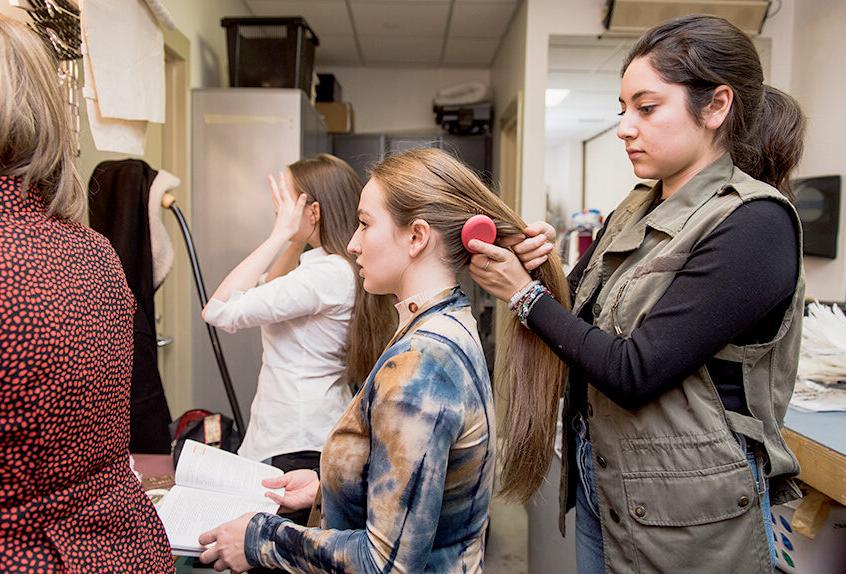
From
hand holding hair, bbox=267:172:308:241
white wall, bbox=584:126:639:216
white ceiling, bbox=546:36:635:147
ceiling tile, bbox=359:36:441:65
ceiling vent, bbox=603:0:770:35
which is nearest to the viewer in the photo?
hand holding hair, bbox=267:172:308:241

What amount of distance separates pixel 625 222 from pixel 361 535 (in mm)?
820

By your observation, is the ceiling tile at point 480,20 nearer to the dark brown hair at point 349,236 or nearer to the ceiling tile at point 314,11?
the ceiling tile at point 314,11

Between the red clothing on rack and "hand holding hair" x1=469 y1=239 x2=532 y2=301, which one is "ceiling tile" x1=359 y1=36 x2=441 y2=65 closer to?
"hand holding hair" x1=469 y1=239 x2=532 y2=301

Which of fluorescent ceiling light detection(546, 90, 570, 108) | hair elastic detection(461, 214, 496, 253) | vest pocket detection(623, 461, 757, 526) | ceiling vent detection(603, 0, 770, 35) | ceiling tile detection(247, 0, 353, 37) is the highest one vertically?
ceiling tile detection(247, 0, 353, 37)

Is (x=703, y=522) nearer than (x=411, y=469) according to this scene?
No

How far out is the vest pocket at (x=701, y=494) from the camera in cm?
97

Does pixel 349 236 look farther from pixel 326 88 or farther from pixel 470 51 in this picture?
pixel 470 51

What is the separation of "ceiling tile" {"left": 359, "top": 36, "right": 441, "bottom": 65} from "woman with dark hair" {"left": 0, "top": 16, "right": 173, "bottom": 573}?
4.36 metres

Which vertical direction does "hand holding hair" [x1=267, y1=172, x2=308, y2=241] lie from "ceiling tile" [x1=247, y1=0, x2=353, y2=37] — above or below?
below

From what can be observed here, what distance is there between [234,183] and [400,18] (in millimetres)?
1961

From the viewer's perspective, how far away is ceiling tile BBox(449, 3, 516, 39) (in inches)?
161

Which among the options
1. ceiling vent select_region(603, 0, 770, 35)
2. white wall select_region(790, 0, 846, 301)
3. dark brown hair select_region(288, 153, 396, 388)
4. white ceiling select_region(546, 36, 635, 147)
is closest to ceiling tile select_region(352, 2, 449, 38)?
white ceiling select_region(546, 36, 635, 147)

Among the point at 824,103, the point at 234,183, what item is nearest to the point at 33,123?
the point at 234,183

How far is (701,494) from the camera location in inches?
38.4
